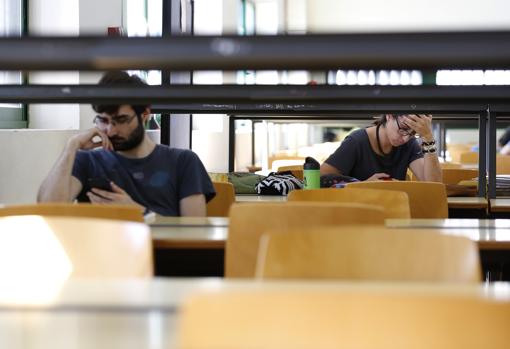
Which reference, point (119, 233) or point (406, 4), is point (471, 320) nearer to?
point (119, 233)

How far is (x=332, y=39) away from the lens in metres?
1.42

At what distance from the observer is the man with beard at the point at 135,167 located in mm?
3482

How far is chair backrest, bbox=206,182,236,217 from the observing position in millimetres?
3965

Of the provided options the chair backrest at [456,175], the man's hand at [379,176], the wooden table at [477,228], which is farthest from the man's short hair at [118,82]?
the chair backrest at [456,175]

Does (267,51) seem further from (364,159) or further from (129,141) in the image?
(364,159)

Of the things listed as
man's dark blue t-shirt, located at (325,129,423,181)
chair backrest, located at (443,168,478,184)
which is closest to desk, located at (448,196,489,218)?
man's dark blue t-shirt, located at (325,129,423,181)

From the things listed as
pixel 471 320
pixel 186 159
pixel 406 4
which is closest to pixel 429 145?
pixel 186 159

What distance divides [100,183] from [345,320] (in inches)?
94.8

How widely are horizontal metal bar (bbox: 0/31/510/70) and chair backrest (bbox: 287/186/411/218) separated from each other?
184cm

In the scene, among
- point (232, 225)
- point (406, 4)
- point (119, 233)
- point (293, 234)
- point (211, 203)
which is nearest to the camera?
point (293, 234)

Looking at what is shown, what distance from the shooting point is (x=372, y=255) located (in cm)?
179

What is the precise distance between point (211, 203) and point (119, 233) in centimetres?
201

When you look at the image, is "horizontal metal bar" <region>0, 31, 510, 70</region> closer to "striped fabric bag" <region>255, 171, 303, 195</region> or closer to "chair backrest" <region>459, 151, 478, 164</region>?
"striped fabric bag" <region>255, 171, 303, 195</region>

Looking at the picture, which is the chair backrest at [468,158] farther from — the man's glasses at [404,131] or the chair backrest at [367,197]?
the chair backrest at [367,197]
